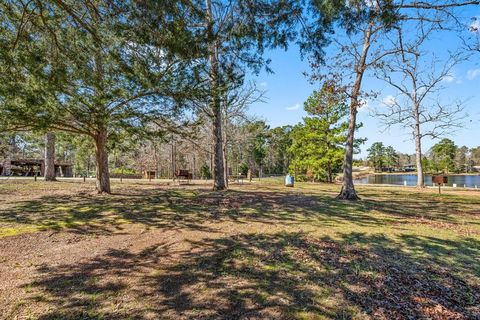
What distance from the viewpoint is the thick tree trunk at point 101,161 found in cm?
918

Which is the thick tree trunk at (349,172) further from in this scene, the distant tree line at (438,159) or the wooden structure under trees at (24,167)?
the distant tree line at (438,159)

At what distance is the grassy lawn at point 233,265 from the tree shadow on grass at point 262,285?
0.01 m

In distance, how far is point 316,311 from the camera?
2.74 m

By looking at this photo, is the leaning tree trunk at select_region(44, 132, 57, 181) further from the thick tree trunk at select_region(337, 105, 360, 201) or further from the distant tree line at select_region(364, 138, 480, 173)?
the distant tree line at select_region(364, 138, 480, 173)

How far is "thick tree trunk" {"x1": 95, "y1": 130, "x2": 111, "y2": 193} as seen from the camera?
918 centimetres

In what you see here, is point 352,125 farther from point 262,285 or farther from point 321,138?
point 321,138

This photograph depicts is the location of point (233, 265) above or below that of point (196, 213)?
below

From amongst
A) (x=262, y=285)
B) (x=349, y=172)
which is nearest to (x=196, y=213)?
(x=262, y=285)

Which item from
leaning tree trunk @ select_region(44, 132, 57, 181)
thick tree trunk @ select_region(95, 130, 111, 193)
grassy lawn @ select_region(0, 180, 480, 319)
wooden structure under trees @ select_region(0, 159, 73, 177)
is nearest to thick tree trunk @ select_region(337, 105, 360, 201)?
grassy lawn @ select_region(0, 180, 480, 319)

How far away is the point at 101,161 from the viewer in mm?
9391

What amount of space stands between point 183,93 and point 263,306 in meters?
5.50

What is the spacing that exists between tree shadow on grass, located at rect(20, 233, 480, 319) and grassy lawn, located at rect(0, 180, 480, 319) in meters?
0.01

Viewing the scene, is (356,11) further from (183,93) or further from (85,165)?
(85,165)

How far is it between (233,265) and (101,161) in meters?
7.63
